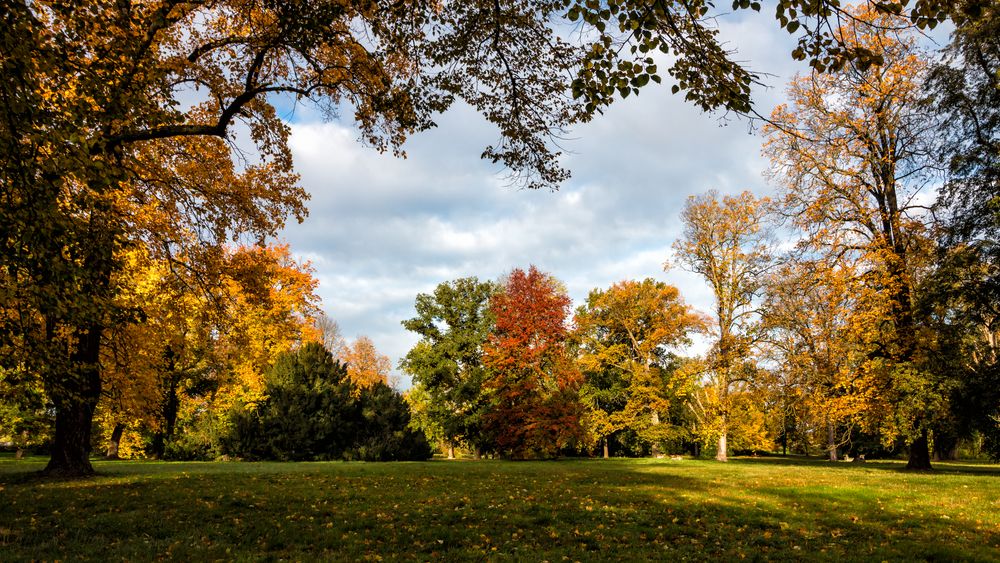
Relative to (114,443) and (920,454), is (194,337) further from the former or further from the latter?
(920,454)

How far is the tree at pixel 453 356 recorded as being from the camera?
121ft

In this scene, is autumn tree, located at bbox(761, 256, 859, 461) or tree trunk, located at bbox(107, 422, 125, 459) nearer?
autumn tree, located at bbox(761, 256, 859, 461)

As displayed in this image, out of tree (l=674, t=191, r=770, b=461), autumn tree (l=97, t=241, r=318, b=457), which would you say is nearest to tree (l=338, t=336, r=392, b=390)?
autumn tree (l=97, t=241, r=318, b=457)

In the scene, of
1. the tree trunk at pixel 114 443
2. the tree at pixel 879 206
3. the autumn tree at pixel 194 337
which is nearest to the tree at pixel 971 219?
the tree at pixel 879 206

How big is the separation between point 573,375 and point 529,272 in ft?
21.6

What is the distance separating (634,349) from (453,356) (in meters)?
13.4

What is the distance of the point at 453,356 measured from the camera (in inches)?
1519

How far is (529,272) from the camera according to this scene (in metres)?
31.1

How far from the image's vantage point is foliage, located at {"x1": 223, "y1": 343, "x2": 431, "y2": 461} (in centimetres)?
2666

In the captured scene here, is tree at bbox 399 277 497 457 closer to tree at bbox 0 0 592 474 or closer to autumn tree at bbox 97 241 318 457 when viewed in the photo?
autumn tree at bbox 97 241 318 457

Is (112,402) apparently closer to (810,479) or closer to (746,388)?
(810,479)

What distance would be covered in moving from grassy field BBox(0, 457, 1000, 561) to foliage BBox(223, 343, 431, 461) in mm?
12695

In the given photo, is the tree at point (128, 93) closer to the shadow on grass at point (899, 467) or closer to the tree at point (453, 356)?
the shadow on grass at point (899, 467)

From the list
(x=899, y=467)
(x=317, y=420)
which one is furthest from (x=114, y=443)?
(x=899, y=467)
